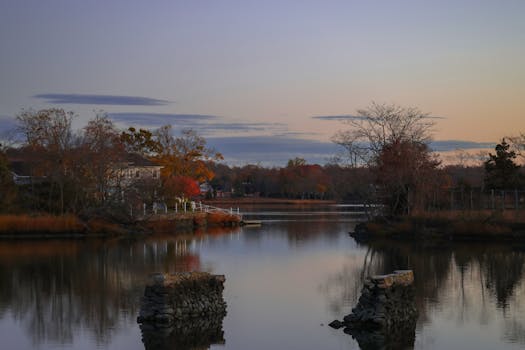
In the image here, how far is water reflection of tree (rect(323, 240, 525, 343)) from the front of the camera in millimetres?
22867

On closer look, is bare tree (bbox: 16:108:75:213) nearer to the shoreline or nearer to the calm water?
the calm water

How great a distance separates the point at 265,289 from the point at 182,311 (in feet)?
24.9

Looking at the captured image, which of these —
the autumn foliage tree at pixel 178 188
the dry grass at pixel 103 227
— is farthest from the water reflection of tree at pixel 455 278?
the autumn foliage tree at pixel 178 188

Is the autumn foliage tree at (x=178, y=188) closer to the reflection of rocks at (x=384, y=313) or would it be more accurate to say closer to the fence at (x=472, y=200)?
the fence at (x=472, y=200)

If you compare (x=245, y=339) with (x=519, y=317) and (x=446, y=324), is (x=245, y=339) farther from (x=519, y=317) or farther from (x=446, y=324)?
(x=519, y=317)

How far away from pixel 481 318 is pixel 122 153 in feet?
149

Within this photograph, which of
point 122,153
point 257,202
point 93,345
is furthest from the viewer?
point 257,202

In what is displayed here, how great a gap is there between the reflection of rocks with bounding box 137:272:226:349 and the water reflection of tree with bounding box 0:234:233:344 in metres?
1.15

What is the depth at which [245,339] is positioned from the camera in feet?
64.0

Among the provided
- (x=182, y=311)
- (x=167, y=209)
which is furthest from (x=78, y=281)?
(x=167, y=209)

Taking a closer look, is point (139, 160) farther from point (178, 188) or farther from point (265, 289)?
point (265, 289)

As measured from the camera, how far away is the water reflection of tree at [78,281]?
856 inches

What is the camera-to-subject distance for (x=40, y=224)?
53375 millimetres

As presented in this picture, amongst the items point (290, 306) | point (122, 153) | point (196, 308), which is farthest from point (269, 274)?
point (122, 153)
